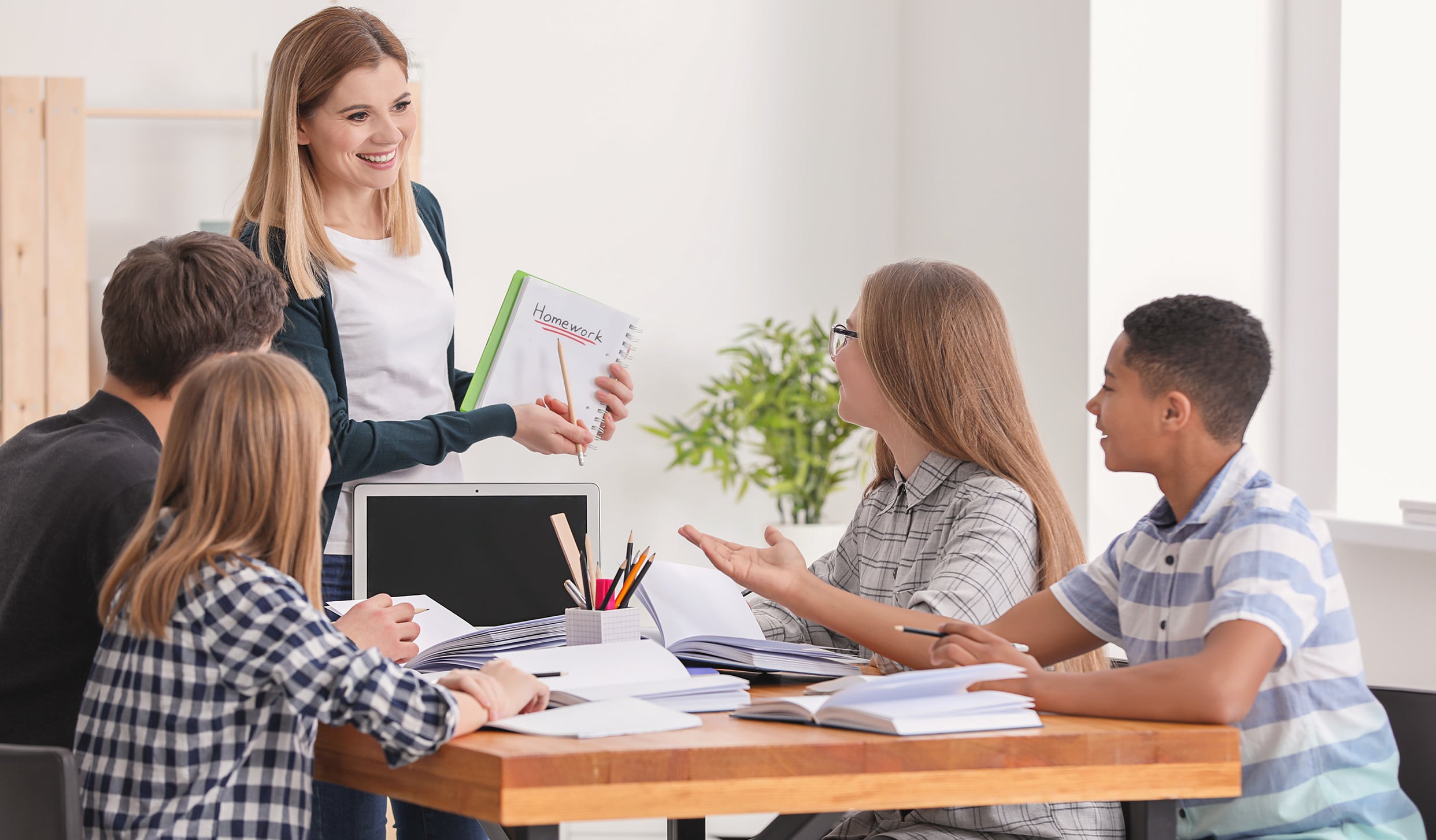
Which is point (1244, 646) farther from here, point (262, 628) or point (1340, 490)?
point (1340, 490)

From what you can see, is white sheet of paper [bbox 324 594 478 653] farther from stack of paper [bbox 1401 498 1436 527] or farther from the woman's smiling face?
stack of paper [bbox 1401 498 1436 527]

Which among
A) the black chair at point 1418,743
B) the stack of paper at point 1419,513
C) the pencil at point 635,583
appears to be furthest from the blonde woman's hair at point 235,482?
the stack of paper at point 1419,513

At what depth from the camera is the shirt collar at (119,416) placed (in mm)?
1357

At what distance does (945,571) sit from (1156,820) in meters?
0.43

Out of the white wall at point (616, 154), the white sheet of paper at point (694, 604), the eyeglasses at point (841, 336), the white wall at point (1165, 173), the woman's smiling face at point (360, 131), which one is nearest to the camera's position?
the white sheet of paper at point (694, 604)

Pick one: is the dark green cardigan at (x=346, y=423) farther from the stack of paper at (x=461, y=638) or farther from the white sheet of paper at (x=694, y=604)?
Answer: the white sheet of paper at (x=694, y=604)

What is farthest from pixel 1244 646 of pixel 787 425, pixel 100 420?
pixel 787 425

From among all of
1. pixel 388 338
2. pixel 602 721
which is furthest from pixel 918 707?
pixel 388 338

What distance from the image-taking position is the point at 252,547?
1.12 meters

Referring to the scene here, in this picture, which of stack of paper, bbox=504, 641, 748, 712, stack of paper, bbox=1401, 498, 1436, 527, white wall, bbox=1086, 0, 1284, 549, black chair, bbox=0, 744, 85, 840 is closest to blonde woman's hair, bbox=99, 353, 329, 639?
black chair, bbox=0, 744, 85, 840

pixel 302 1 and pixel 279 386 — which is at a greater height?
pixel 302 1

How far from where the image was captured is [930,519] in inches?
64.6

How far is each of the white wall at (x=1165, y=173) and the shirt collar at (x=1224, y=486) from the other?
1.82 meters

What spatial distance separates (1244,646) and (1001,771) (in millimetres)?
252
